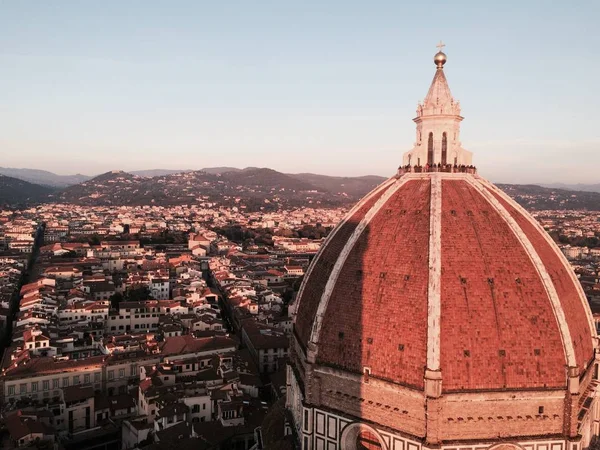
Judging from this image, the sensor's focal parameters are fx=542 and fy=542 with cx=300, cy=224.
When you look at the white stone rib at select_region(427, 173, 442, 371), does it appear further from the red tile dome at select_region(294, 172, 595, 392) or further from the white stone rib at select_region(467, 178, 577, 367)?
the white stone rib at select_region(467, 178, 577, 367)

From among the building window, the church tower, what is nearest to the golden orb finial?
the church tower

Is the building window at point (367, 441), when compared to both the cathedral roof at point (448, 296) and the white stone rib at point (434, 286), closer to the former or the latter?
the cathedral roof at point (448, 296)

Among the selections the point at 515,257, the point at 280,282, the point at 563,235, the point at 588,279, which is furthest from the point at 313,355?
the point at 563,235

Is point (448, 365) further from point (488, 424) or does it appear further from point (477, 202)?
point (477, 202)

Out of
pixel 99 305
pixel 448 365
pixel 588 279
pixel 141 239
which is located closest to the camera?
pixel 448 365

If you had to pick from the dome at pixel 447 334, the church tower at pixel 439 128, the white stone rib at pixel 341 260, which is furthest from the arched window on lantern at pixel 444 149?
the white stone rib at pixel 341 260

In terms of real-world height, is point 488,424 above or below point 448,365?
below
